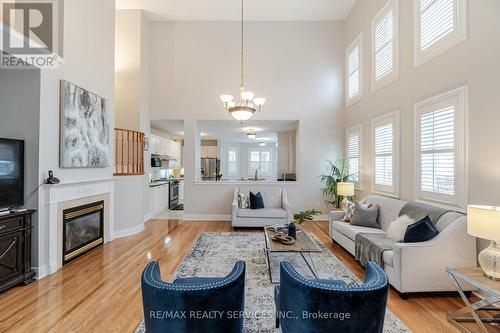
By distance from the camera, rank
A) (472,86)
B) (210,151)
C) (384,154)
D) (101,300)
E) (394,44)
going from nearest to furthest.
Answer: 1. (101,300)
2. (472,86)
3. (394,44)
4. (384,154)
5. (210,151)

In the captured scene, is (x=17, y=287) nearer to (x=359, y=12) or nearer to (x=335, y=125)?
(x=335, y=125)

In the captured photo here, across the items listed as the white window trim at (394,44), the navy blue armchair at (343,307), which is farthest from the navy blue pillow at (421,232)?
the white window trim at (394,44)

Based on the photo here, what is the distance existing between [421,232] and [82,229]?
4.79 meters

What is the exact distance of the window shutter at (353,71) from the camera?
241 inches

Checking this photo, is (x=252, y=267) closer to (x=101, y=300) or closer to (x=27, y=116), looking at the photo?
(x=101, y=300)

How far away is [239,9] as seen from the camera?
253 inches

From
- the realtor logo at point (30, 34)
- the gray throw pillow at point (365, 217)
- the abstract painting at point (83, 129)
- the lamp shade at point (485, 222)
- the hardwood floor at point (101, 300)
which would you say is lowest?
the hardwood floor at point (101, 300)

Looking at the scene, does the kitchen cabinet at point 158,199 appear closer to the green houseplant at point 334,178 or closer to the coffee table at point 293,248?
the coffee table at point 293,248

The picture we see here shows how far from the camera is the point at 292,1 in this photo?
6.17m

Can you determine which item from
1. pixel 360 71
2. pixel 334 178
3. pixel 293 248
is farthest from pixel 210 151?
pixel 293 248

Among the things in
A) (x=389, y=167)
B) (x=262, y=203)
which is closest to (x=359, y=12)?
(x=389, y=167)

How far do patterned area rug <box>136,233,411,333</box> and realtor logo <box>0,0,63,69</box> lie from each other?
3.26 metres

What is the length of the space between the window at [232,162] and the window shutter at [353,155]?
724 centimetres

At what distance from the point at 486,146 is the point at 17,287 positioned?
5.49m
